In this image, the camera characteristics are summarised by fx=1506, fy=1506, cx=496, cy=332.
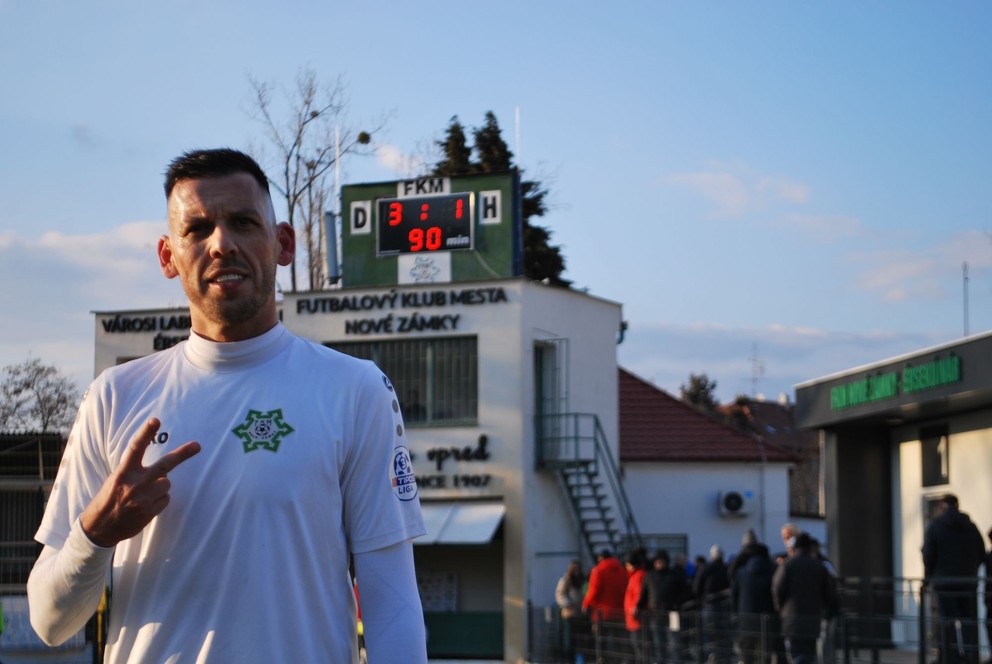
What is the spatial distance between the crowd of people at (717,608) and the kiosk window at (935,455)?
12.0ft

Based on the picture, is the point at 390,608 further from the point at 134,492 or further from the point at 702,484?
the point at 702,484

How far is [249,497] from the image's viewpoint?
3.05 meters

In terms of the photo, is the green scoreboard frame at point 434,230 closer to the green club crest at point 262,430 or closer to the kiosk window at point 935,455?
the kiosk window at point 935,455

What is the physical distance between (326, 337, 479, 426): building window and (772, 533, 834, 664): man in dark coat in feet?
54.9

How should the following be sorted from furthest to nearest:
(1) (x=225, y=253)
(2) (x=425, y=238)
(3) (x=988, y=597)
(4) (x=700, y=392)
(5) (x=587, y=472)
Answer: (4) (x=700, y=392)
(5) (x=587, y=472)
(2) (x=425, y=238)
(3) (x=988, y=597)
(1) (x=225, y=253)

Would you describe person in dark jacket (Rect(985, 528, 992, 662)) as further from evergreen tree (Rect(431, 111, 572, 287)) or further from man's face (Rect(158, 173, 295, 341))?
evergreen tree (Rect(431, 111, 572, 287))

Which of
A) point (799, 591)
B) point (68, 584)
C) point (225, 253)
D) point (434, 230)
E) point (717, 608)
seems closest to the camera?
point (68, 584)

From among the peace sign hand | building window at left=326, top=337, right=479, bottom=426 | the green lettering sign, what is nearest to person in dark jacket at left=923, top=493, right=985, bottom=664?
the green lettering sign

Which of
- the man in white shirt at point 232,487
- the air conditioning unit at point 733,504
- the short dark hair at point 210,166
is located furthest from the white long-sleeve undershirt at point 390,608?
the air conditioning unit at point 733,504

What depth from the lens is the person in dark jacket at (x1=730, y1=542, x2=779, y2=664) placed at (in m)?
16.3

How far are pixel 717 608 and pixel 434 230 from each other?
45.7 ft

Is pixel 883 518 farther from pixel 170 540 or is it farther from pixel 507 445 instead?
pixel 170 540

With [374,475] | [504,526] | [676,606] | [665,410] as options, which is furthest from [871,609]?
[665,410]

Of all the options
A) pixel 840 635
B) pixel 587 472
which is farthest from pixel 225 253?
pixel 587 472
